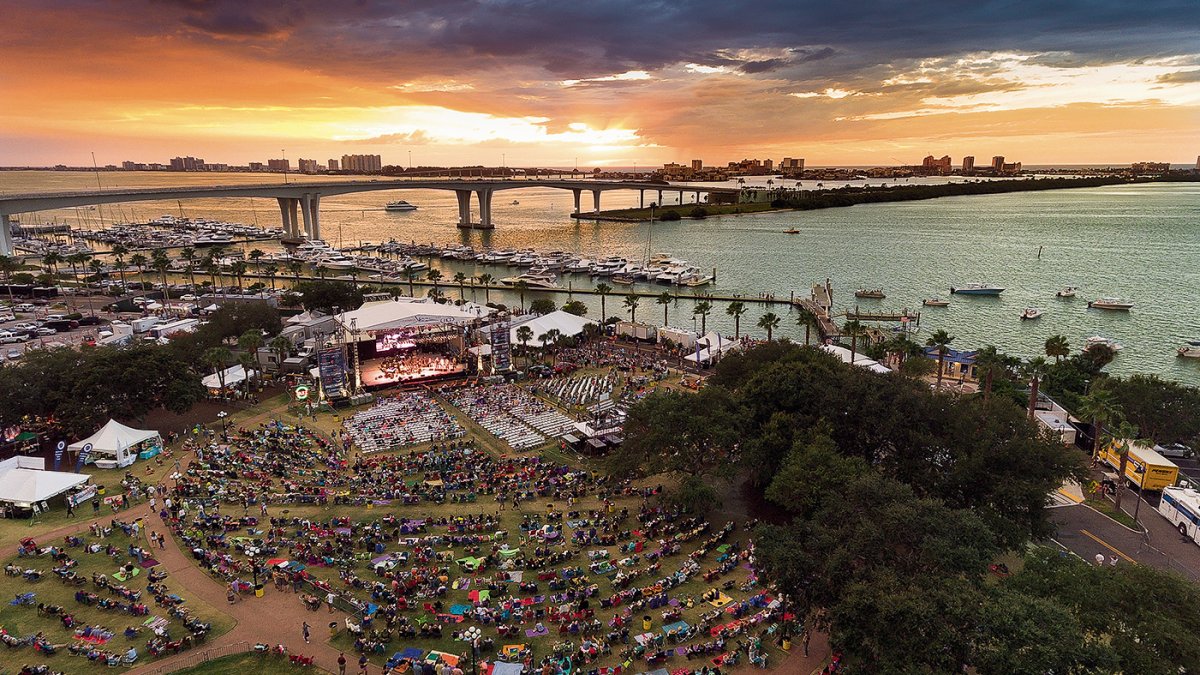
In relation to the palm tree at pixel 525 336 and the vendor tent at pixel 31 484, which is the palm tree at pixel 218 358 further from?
the palm tree at pixel 525 336

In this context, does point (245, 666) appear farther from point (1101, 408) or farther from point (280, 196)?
point (280, 196)

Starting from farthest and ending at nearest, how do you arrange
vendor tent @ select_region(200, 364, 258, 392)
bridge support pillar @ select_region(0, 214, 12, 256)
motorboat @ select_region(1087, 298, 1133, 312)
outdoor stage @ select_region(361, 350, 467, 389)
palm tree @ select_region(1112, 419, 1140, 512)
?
bridge support pillar @ select_region(0, 214, 12, 256) < motorboat @ select_region(1087, 298, 1133, 312) < outdoor stage @ select_region(361, 350, 467, 389) < vendor tent @ select_region(200, 364, 258, 392) < palm tree @ select_region(1112, 419, 1140, 512)

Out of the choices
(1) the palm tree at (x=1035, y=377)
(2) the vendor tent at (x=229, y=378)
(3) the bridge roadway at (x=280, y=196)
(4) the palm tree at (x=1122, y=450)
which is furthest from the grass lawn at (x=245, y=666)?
(3) the bridge roadway at (x=280, y=196)

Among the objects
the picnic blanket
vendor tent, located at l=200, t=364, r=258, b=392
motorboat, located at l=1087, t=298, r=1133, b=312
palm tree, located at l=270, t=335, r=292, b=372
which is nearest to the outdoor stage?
palm tree, located at l=270, t=335, r=292, b=372

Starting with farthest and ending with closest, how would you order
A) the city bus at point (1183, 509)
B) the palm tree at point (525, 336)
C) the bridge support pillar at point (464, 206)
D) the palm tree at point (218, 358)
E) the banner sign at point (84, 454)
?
1. the bridge support pillar at point (464, 206)
2. the palm tree at point (525, 336)
3. the palm tree at point (218, 358)
4. the banner sign at point (84, 454)
5. the city bus at point (1183, 509)

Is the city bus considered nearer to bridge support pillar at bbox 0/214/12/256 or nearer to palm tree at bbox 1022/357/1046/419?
palm tree at bbox 1022/357/1046/419

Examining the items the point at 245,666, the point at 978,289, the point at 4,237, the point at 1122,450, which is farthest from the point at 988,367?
the point at 4,237
